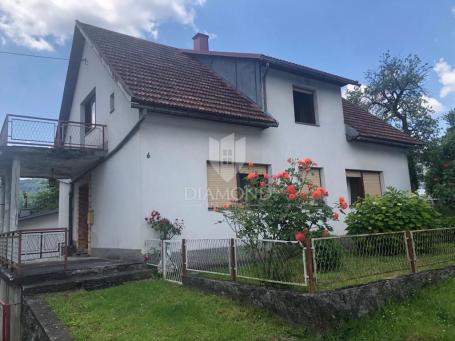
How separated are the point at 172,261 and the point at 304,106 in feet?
25.8

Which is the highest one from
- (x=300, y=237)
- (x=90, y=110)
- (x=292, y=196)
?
(x=90, y=110)

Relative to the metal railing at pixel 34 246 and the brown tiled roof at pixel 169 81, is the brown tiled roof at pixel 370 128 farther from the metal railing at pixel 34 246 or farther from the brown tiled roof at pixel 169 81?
the metal railing at pixel 34 246

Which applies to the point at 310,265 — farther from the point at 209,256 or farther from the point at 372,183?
the point at 372,183

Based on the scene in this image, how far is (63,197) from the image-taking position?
16.5m

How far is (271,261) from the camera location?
18.3 ft

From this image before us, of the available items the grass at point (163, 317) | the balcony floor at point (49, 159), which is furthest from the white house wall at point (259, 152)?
the balcony floor at point (49, 159)

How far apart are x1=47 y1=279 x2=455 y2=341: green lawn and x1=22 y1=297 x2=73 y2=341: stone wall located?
0.47 feet

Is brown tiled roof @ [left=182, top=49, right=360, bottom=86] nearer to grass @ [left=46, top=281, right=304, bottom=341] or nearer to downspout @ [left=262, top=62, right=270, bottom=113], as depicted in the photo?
downspout @ [left=262, top=62, right=270, bottom=113]

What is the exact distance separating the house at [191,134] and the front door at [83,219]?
0.04m

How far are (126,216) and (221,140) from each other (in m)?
3.40

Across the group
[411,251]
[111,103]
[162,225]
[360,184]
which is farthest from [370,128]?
[111,103]

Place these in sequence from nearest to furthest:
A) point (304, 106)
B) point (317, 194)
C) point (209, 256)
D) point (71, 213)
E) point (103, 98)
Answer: point (317, 194)
point (209, 256)
point (103, 98)
point (304, 106)
point (71, 213)

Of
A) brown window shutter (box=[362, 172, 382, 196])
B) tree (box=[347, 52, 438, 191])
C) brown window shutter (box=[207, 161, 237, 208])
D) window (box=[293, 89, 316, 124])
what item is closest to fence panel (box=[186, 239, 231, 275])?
brown window shutter (box=[207, 161, 237, 208])

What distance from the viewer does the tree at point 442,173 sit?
41.2 feet
